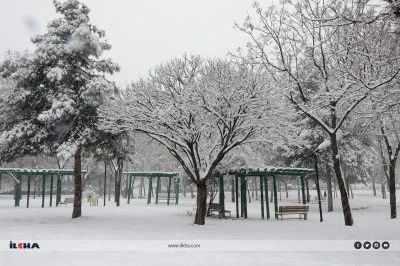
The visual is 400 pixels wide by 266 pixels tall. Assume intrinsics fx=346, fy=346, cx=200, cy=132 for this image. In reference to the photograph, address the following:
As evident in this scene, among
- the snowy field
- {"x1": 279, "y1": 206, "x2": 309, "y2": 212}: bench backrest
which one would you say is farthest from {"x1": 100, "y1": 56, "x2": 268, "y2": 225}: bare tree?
{"x1": 279, "y1": 206, "x2": 309, "y2": 212}: bench backrest

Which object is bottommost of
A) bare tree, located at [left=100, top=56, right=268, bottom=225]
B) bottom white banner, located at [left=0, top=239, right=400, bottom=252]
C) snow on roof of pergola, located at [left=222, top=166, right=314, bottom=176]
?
bottom white banner, located at [left=0, top=239, right=400, bottom=252]

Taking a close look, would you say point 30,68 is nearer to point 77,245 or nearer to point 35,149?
point 35,149

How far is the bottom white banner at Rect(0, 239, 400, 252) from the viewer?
9.54 m

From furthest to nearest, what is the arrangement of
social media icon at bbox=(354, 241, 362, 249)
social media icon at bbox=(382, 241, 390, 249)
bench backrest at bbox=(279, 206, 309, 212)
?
bench backrest at bbox=(279, 206, 309, 212) < social media icon at bbox=(354, 241, 362, 249) < social media icon at bbox=(382, 241, 390, 249)

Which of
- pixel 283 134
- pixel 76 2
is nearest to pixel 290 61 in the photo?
pixel 283 134

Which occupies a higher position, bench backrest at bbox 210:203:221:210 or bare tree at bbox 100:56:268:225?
bare tree at bbox 100:56:268:225

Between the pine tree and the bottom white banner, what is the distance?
23.0 feet

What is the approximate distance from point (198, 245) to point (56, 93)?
38.2 feet

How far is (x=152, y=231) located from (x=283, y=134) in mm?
7388

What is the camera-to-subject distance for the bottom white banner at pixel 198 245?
9.54 metres

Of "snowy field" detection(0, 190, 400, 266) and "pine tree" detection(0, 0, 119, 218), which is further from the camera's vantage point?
"pine tree" detection(0, 0, 119, 218)

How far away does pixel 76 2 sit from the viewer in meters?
19.1

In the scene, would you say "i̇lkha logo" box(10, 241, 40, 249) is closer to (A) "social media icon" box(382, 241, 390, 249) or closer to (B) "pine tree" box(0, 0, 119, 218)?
(B) "pine tree" box(0, 0, 119, 218)

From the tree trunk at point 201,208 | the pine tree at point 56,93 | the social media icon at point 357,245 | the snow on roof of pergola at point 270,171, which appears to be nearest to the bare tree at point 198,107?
the tree trunk at point 201,208
